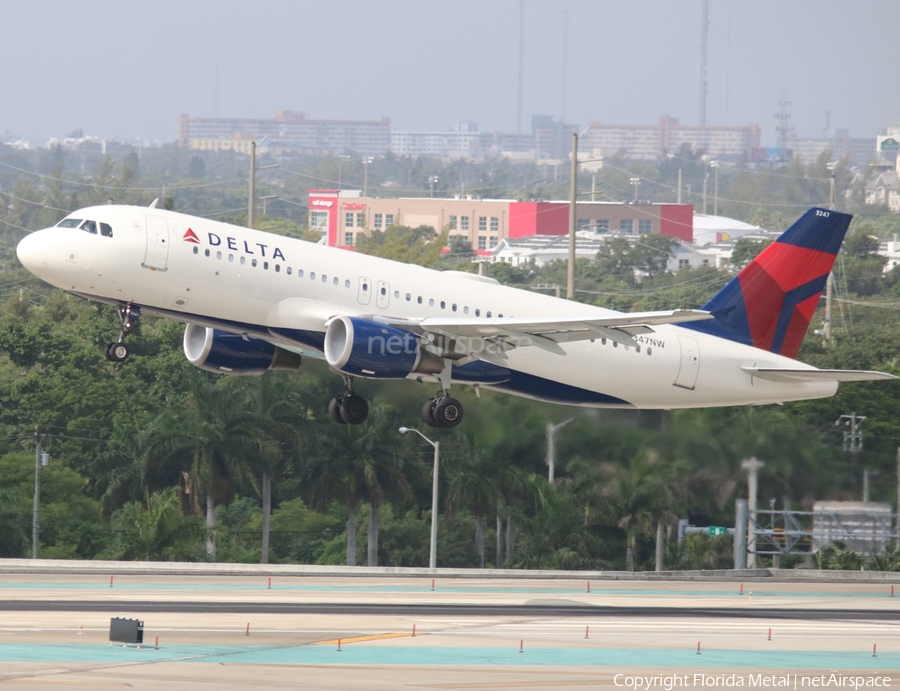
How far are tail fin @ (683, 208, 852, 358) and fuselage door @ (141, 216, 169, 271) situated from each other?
17761 millimetres

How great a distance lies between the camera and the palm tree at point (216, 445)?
80938mm

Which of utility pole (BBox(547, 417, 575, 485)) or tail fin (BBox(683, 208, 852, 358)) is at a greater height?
tail fin (BBox(683, 208, 852, 358))

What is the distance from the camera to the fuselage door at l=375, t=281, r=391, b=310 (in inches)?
1761

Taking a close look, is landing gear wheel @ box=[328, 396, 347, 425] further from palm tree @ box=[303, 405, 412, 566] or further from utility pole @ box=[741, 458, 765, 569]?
palm tree @ box=[303, 405, 412, 566]

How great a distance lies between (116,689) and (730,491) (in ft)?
100

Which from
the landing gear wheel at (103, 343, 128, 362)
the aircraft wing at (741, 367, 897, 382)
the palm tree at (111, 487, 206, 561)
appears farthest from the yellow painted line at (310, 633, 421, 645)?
the palm tree at (111, 487, 206, 561)

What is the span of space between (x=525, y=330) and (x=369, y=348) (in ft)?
15.1

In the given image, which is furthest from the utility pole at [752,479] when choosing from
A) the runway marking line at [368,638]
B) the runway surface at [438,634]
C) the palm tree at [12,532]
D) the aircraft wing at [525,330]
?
the palm tree at [12,532]

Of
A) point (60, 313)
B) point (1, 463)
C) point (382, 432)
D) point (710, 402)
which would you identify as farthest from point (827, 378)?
point (60, 313)

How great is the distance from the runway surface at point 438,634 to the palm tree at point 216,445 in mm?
25353

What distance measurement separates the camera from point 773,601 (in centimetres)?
5056

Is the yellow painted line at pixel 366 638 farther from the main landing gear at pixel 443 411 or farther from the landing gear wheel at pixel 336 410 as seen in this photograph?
the landing gear wheel at pixel 336 410

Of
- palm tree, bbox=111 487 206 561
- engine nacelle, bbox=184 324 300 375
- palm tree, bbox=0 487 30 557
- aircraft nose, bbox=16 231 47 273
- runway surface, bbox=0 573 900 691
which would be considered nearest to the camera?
runway surface, bbox=0 573 900 691

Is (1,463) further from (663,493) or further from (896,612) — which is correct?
(896,612)
